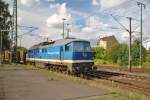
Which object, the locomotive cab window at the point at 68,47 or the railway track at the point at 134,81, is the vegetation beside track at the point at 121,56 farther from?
the locomotive cab window at the point at 68,47

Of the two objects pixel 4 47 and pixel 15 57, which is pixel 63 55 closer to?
pixel 15 57

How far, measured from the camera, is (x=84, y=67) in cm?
2645

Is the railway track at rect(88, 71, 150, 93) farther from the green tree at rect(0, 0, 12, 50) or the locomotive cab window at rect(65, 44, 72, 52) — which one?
the green tree at rect(0, 0, 12, 50)

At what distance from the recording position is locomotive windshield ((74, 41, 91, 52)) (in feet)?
87.4

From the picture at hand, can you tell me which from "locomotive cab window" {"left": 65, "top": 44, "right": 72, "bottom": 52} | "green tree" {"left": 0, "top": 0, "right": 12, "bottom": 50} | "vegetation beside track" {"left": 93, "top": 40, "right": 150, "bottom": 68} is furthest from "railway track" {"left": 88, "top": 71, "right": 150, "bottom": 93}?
"green tree" {"left": 0, "top": 0, "right": 12, "bottom": 50}

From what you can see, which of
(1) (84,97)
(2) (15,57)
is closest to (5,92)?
(1) (84,97)

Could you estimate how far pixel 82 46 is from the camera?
2695 cm

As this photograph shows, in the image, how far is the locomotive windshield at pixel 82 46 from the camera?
26.6 metres

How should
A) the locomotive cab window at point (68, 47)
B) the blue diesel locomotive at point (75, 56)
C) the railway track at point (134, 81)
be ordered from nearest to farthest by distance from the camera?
the railway track at point (134, 81), the blue diesel locomotive at point (75, 56), the locomotive cab window at point (68, 47)

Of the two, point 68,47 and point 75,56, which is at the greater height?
point 68,47

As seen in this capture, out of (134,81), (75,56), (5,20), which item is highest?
(5,20)

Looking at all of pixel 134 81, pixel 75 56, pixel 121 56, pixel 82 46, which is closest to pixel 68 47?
pixel 82 46

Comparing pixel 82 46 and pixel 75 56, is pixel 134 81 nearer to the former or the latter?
pixel 75 56

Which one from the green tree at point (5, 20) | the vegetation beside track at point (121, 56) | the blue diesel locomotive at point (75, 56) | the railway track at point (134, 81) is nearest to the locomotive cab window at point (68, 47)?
the blue diesel locomotive at point (75, 56)
